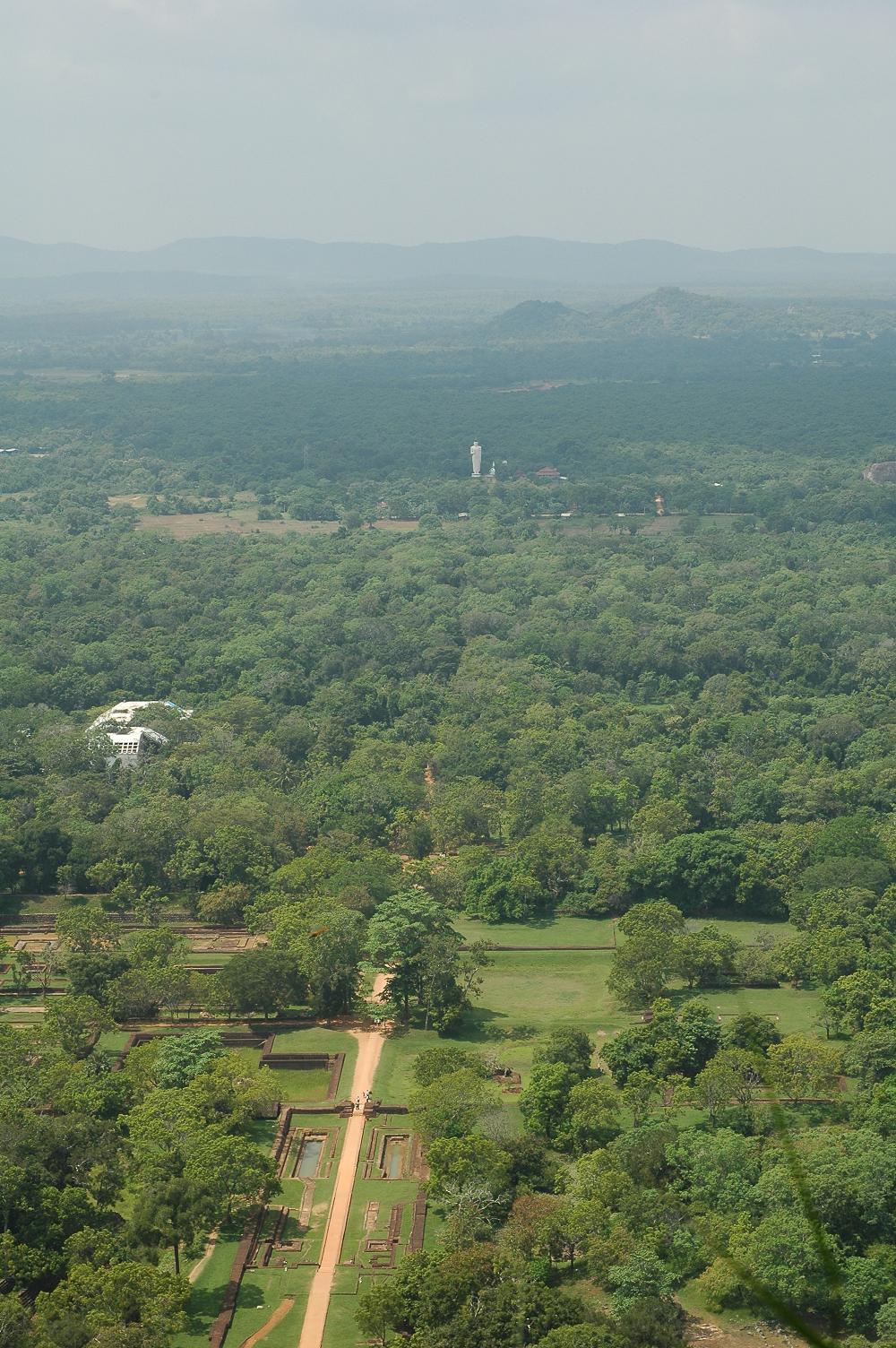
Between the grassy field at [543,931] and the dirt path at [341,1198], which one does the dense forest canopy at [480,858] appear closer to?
the grassy field at [543,931]

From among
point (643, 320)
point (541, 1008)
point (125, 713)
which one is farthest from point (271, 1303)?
point (643, 320)

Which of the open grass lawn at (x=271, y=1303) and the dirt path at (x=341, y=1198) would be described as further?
the dirt path at (x=341, y=1198)

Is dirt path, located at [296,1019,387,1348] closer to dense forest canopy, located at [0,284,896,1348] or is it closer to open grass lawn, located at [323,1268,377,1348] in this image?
open grass lawn, located at [323,1268,377,1348]

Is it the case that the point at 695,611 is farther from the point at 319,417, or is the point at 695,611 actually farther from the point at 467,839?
the point at 319,417

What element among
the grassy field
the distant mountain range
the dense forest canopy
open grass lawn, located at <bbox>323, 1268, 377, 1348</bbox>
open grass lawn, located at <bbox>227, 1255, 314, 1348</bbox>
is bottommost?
the grassy field

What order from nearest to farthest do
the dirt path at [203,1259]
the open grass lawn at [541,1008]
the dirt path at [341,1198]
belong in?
the dirt path at [341,1198] < the dirt path at [203,1259] < the open grass lawn at [541,1008]

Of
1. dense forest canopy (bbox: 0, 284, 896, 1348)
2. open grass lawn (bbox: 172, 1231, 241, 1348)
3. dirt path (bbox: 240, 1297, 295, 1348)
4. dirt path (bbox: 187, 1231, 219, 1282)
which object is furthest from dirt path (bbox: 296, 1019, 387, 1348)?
dirt path (bbox: 187, 1231, 219, 1282)

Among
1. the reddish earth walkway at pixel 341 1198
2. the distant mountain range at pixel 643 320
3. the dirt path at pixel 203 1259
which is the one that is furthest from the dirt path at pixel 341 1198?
the distant mountain range at pixel 643 320
